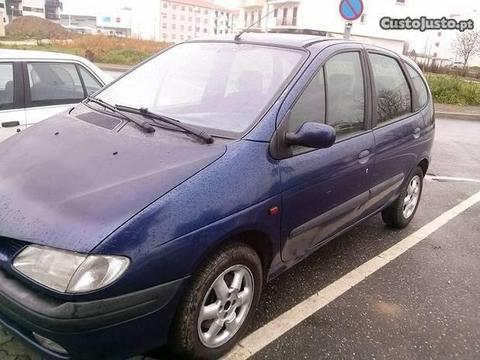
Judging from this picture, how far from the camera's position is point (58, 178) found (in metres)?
2.24

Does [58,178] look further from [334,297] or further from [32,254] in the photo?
[334,297]

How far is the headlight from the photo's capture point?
1864 mm

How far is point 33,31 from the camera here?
125 ft

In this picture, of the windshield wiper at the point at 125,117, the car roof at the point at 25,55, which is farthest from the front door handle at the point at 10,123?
the windshield wiper at the point at 125,117

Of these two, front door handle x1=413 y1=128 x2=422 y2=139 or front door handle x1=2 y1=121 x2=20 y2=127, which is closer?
front door handle x1=413 y1=128 x2=422 y2=139

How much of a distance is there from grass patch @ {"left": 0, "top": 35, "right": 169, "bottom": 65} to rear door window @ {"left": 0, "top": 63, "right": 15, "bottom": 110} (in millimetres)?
18377

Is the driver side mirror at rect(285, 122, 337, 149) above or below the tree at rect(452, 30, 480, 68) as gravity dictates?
below

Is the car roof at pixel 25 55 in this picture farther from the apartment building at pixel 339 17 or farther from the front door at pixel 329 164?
the apartment building at pixel 339 17

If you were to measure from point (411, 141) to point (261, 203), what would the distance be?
2187mm

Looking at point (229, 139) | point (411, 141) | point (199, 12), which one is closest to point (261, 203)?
point (229, 139)

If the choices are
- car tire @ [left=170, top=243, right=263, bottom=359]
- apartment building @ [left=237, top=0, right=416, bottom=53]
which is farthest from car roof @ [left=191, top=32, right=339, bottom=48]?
apartment building @ [left=237, top=0, right=416, bottom=53]

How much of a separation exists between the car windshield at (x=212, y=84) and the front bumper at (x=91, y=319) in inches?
41.5

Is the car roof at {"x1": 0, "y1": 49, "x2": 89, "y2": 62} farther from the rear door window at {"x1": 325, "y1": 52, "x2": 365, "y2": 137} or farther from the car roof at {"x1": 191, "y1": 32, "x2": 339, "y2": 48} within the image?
the rear door window at {"x1": 325, "y1": 52, "x2": 365, "y2": 137}

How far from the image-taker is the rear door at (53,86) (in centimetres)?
485
